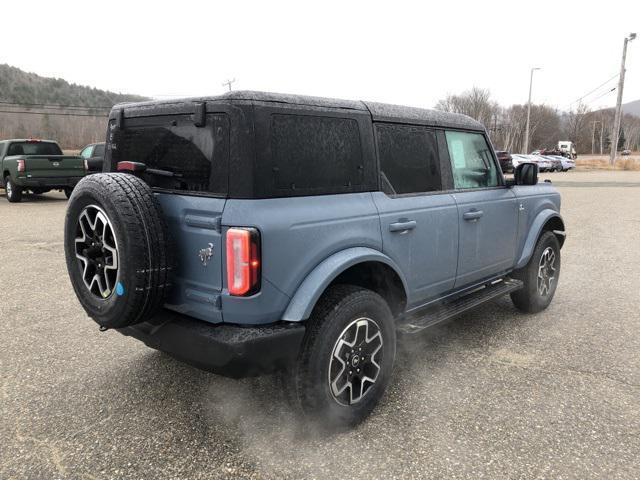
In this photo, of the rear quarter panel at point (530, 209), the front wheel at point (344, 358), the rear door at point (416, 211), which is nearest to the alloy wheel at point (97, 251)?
the front wheel at point (344, 358)

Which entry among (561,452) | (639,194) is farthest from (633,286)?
(639,194)

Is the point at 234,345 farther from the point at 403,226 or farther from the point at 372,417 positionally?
the point at 403,226

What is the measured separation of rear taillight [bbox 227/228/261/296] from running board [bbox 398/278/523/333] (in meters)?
1.33

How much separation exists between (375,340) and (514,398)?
1047 millimetres

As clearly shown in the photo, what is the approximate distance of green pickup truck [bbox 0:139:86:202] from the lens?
545 inches

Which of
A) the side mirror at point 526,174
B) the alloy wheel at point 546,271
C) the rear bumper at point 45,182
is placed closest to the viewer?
the side mirror at point 526,174

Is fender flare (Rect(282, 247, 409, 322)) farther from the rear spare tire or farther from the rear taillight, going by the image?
the rear spare tire

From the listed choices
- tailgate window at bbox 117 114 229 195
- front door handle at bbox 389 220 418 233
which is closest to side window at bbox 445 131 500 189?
front door handle at bbox 389 220 418 233

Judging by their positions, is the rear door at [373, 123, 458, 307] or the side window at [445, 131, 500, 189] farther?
the side window at [445, 131, 500, 189]

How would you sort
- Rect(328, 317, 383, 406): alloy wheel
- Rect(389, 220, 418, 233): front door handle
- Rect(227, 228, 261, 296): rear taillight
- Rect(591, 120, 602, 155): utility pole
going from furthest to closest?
Rect(591, 120, 602, 155): utility pole → Rect(389, 220, 418, 233): front door handle → Rect(328, 317, 383, 406): alloy wheel → Rect(227, 228, 261, 296): rear taillight

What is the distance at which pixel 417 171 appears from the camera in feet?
11.5

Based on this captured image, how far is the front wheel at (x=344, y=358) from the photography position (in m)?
2.66

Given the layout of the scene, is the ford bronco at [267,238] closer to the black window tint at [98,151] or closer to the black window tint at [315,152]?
the black window tint at [315,152]

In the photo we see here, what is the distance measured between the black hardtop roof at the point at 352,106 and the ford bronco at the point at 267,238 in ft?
0.04
